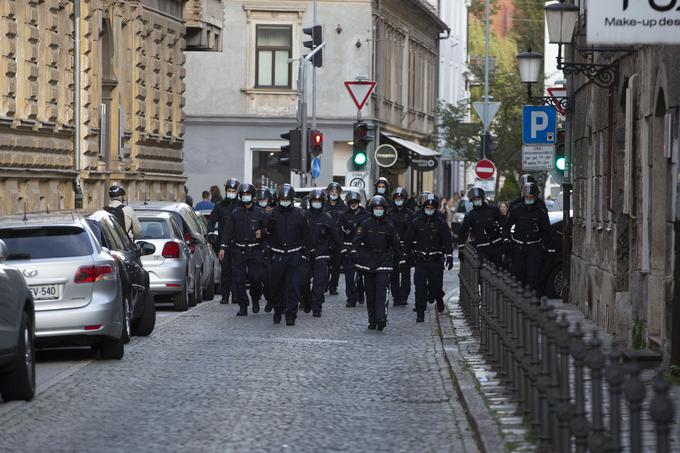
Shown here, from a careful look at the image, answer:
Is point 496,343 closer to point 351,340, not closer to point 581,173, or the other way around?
point 351,340

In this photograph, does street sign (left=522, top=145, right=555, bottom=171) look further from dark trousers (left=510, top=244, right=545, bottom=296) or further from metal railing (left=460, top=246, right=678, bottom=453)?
metal railing (left=460, top=246, right=678, bottom=453)

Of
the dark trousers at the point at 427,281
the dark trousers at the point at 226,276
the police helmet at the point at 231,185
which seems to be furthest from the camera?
the police helmet at the point at 231,185

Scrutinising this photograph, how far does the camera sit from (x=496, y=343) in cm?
1540

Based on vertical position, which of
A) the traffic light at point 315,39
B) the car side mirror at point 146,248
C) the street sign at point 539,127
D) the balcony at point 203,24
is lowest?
the car side mirror at point 146,248

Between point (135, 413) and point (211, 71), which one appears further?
point (211, 71)

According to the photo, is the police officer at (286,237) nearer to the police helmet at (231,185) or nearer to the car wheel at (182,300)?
the car wheel at (182,300)

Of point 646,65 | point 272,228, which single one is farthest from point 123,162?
point 646,65

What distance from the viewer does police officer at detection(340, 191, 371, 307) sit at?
91.9 ft

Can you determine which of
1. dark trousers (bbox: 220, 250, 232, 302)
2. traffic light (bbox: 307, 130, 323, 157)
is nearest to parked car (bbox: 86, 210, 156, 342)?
dark trousers (bbox: 220, 250, 232, 302)

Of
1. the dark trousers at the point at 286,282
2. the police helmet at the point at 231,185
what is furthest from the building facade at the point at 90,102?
the dark trousers at the point at 286,282

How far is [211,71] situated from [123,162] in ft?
58.7

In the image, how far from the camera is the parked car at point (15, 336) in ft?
44.1

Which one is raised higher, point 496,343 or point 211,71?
point 211,71

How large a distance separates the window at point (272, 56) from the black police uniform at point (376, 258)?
3521cm
